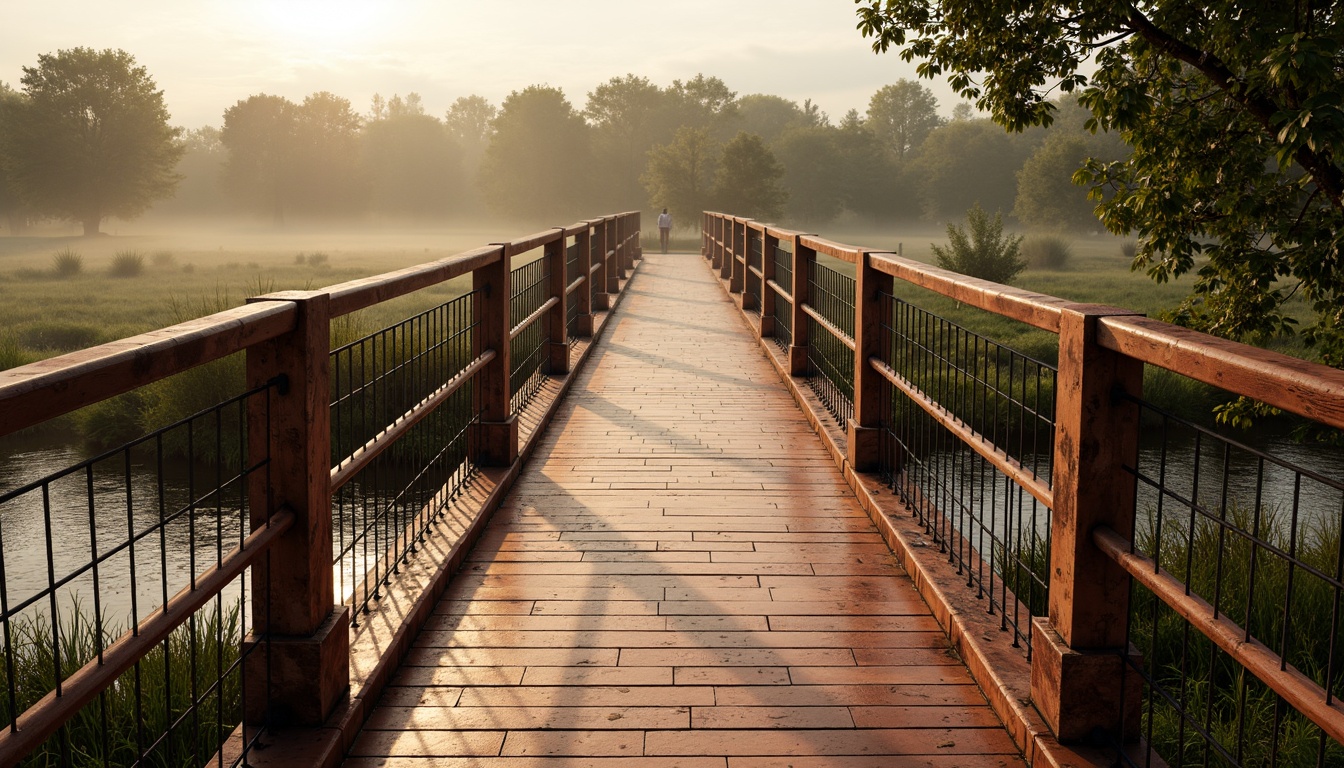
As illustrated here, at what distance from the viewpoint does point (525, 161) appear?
79062 mm

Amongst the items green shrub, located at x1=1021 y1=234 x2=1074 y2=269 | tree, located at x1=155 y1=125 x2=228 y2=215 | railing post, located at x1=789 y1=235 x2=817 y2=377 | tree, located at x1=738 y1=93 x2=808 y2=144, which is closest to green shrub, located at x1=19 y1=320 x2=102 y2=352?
railing post, located at x1=789 y1=235 x2=817 y2=377

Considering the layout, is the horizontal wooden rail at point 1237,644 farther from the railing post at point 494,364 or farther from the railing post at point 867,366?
the railing post at point 494,364

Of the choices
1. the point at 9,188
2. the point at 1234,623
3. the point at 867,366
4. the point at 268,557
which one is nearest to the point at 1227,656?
the point at 867,366

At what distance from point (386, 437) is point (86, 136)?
212ft

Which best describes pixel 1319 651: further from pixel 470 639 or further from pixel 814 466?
pixel 470 639

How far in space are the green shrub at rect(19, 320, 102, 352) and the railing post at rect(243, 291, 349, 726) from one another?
56.8 feet

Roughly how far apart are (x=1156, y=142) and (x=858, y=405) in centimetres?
506

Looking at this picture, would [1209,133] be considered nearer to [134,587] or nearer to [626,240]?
[134,587]

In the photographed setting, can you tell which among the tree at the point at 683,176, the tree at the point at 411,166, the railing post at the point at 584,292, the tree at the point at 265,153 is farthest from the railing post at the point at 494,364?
the tree at the point at 411,166

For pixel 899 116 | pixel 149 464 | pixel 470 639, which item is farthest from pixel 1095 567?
pixel 899 116

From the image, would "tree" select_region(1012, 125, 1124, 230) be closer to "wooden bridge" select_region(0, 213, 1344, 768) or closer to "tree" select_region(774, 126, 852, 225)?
"tree" select_region(774, 126, 852, 225)

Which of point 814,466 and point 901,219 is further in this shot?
point 901,219

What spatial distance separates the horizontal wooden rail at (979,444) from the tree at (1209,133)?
3907 mm

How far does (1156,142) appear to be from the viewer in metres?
9.10
